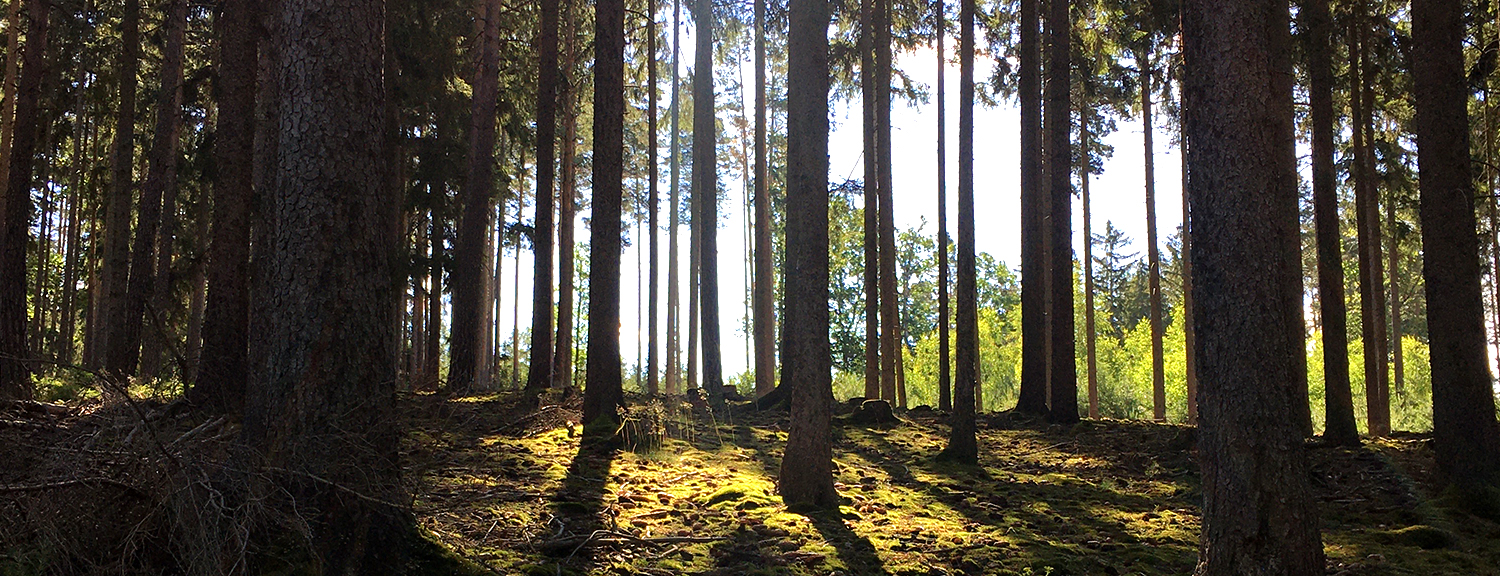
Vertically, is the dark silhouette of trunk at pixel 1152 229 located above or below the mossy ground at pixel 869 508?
above

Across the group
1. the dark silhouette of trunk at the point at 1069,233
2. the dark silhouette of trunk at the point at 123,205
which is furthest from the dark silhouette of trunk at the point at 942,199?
the dark silhouette of trunk at the point at 123,205

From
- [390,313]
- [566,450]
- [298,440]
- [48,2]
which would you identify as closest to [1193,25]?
[390,313]

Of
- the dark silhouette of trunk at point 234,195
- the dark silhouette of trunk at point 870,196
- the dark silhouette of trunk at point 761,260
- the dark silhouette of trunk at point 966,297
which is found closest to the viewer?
the dark silhouette of trunk at point 234,195

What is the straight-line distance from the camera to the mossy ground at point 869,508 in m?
6.21

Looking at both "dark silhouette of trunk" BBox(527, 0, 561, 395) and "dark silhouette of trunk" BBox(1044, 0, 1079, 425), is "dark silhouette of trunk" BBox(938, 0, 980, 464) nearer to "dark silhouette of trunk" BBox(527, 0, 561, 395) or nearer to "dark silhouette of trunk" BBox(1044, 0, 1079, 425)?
"dark silhouette of trunk" BBox(1044, 0, 1079, 425)

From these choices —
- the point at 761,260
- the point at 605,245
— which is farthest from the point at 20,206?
the point at 761,260

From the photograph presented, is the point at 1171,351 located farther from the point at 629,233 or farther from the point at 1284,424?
the point at 1284,424

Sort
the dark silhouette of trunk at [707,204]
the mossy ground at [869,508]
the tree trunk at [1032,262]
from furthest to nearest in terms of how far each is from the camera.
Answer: the dark silhouette of trunk at [707,204] < the tree trunk at [1032,262] < the mossy ground at [869,508]

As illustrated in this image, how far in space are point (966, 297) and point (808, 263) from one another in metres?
3.21

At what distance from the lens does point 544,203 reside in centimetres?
1420

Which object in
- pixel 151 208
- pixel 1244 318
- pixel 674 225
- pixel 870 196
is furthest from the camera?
pixel 674 225

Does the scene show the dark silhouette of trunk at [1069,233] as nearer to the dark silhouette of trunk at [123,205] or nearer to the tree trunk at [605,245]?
the tree trunk at [605,245]

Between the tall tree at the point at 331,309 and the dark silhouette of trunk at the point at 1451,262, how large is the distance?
9000 millimetres

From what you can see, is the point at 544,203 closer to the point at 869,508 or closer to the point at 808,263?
the point at 808,263
